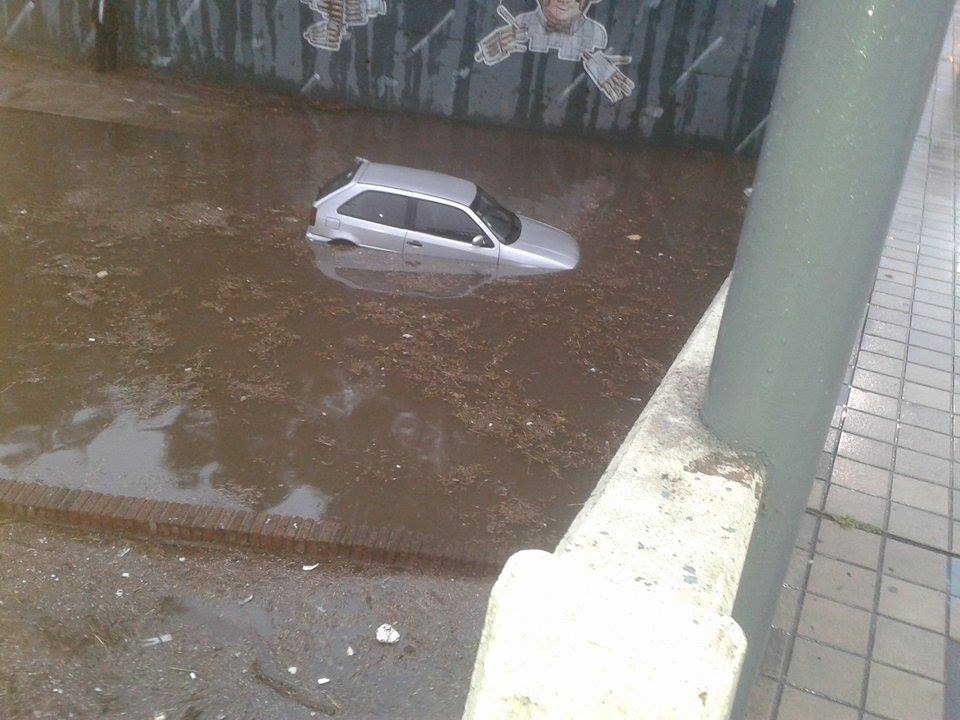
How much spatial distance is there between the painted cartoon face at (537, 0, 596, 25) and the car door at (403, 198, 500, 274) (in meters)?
8.25

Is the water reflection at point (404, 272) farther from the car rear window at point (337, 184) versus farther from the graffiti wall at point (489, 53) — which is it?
the graffiti wall at point (489, 53)

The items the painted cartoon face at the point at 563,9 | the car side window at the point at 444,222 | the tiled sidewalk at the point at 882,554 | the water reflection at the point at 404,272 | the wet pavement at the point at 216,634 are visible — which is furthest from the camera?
the painted cartoon face at the point at 563,9

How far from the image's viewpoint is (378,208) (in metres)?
11.5

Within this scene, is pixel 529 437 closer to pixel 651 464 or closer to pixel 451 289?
pixel 451 289

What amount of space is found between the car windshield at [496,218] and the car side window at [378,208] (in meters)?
0.94

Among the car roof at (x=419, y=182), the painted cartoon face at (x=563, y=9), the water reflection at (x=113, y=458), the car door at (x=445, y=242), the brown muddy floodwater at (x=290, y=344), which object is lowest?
the water reflection at (x=113, y=458)

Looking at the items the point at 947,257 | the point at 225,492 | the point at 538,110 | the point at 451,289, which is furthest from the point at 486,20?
the point at 225,492

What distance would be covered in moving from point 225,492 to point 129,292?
3859 mm

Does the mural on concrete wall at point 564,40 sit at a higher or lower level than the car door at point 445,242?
higher

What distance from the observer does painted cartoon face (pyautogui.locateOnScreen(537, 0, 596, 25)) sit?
17578mm

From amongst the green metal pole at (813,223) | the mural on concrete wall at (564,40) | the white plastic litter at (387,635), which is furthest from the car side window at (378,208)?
the green metal pole at (813,223)

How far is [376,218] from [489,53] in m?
7.96

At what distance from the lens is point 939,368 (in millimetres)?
6617

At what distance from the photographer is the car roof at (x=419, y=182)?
37.6ft
